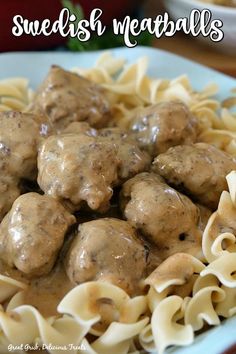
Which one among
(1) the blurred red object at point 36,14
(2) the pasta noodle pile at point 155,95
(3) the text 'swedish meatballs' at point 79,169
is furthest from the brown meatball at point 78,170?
(1) the blurred red object at point 36,14

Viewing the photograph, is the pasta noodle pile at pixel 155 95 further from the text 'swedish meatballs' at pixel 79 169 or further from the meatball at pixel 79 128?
the text 'swedish meatballs' at pixel 79 169

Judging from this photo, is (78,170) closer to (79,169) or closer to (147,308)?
(79,169)

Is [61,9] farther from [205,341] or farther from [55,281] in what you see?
[205,341]

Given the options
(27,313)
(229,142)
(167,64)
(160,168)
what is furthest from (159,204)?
(167,64)

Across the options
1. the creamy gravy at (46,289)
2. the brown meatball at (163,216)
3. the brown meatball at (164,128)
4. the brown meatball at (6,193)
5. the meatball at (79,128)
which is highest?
the brown meatball at (164,128)

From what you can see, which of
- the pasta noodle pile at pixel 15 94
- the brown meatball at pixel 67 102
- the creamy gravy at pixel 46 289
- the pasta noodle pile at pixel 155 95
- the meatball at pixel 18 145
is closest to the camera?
the creamy gravy at pixel 46 289

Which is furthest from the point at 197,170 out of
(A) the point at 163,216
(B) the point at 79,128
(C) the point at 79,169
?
(B) the point at 79,128

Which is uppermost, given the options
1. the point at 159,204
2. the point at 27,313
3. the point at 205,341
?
the point at 159,204
